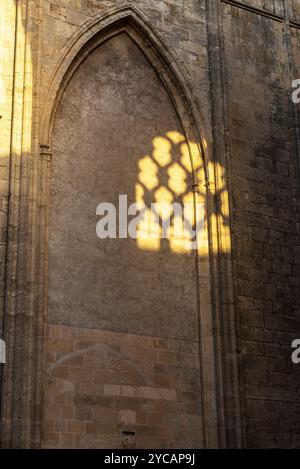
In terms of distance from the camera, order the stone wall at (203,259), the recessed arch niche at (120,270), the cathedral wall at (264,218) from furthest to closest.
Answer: the cathedral wall at (264,218), the recessed arch niche at (120,270), the stone wall at (203,259)

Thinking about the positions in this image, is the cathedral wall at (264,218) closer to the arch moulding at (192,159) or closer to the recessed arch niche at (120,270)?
the arch moulding at (192,159)

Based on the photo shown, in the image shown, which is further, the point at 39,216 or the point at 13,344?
the point at 39,216

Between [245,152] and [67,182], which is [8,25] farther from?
[245,152]

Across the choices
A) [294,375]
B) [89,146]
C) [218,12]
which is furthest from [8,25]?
[294,375]

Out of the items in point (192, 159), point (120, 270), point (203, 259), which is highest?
point (192, 159)

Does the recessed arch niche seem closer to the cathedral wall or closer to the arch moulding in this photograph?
the arch moulding

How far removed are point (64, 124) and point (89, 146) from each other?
1.57ft

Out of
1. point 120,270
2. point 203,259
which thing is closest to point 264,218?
point 203,259

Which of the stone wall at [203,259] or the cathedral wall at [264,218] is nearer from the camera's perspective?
the stone wall at [203,259]

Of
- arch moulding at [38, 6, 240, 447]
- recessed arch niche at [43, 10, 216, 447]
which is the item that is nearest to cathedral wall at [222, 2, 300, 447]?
arch moulding at [38, 6, 240, 447]

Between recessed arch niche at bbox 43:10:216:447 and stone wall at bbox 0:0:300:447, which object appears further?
recessed arch niche at bbox 43:10:216:447

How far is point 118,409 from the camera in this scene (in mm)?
12531

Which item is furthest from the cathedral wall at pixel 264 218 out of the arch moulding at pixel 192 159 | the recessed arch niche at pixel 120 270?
the recessed arch niche at pixel 120 270

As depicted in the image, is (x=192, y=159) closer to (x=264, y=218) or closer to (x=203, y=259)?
(x=264, y=218)
